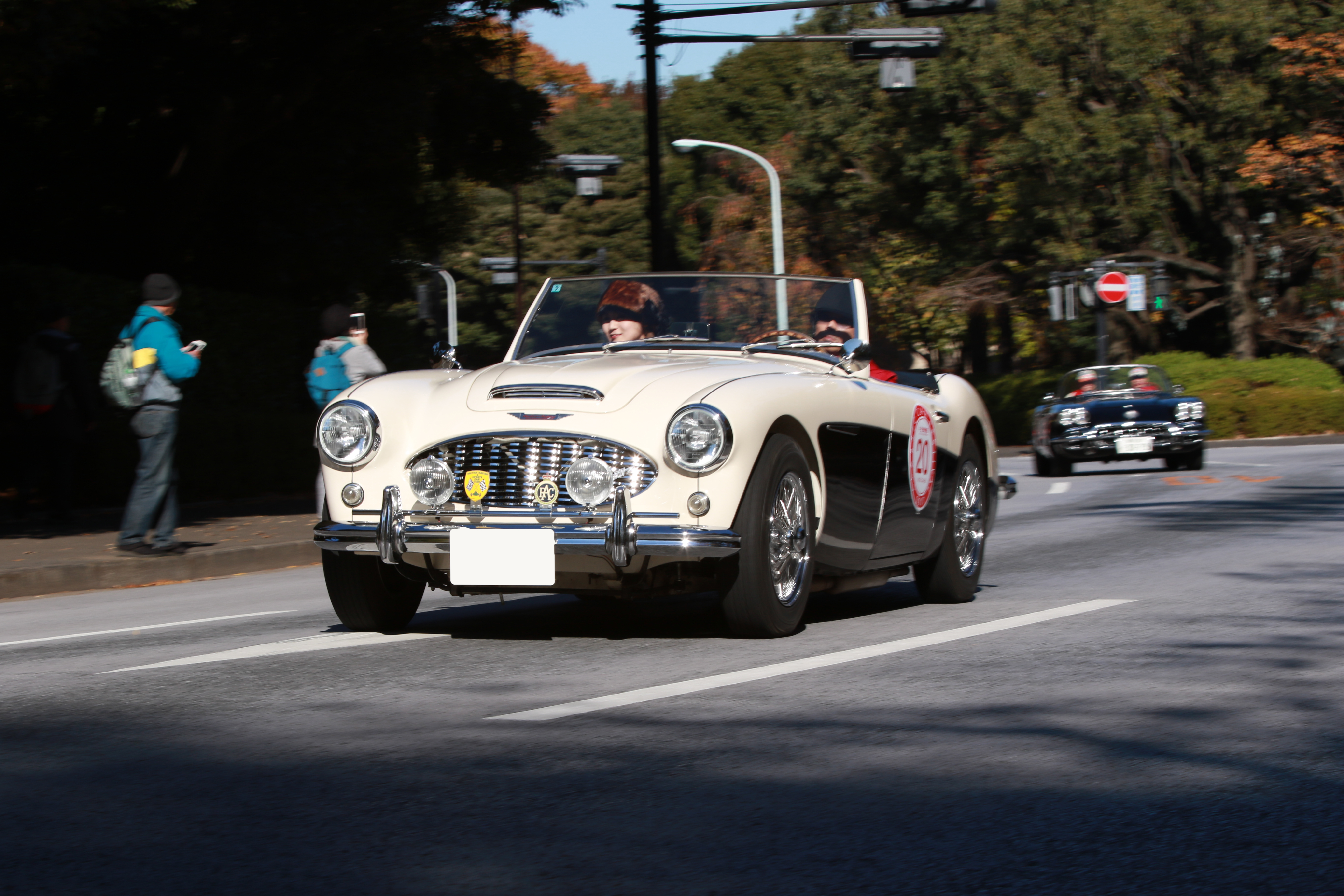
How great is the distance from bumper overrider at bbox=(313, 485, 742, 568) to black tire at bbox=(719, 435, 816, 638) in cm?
12

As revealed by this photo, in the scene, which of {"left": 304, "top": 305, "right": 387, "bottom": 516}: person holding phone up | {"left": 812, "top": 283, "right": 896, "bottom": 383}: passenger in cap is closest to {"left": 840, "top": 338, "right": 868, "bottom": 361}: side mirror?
{"left": 812, "top": 283, "right": 896, "bottom": 383}: passenger in cap

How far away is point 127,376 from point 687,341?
4868 millimetres

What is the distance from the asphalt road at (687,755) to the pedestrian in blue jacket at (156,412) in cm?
311

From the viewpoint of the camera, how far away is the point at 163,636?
7.85 meters

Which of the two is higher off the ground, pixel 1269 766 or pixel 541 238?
pixel 541 238

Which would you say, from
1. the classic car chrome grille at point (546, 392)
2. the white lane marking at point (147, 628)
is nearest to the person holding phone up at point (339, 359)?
the white lane marking at point (147, 628)

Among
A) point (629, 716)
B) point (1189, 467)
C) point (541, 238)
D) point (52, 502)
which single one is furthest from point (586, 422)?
point (541, 238)

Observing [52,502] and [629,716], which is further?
[52,502]

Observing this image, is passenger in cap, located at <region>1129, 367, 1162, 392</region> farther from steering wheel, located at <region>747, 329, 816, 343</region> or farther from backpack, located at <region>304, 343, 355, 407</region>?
steering wheel, located at <region>747, 329, 816, 343</region>

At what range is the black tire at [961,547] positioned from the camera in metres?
8.66

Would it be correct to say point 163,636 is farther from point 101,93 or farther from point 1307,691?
point 101,93

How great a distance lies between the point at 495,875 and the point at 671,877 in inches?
13.9

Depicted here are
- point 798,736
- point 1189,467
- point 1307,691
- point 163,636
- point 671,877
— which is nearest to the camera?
point 671,877

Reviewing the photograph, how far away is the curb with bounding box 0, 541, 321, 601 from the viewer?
11.0 metres
